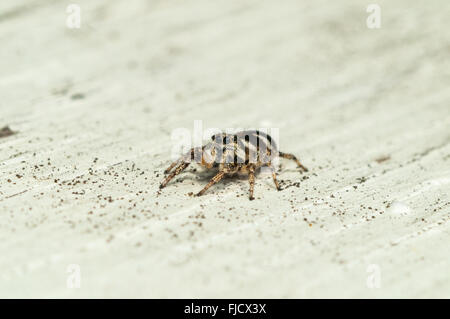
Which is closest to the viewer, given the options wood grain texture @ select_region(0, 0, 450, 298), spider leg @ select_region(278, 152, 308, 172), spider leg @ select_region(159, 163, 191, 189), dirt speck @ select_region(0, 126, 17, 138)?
wood grain texture @ select_region(0, 0, 450, 298)

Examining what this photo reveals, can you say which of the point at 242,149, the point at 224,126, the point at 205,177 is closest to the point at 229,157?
the point at 242,149

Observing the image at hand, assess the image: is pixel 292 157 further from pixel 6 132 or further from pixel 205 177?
pixel 6 132

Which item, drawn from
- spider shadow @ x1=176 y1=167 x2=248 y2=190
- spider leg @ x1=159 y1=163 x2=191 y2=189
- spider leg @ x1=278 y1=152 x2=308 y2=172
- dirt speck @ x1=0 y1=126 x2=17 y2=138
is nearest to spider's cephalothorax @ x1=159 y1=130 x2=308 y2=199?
spider leg @ x1=159 y1=163 x2=191 y2=189

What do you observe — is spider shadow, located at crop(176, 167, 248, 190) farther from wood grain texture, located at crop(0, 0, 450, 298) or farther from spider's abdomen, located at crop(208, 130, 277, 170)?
spider's abdomen, located at crop(208, 130, 277, 170)

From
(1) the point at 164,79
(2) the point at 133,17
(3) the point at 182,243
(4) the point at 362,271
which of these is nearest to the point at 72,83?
(1) the point at 164,79

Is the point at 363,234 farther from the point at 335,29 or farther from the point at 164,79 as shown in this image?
the point at 335,29

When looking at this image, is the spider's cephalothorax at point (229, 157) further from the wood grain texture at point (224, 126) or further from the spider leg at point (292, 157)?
the spider leg at point (292, 157)
